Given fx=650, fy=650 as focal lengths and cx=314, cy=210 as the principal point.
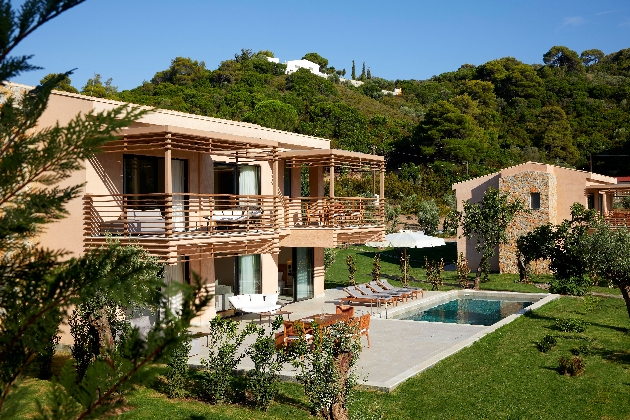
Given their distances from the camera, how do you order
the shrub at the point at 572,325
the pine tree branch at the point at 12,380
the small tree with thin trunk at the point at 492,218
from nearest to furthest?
1. the pine tree branch at the point at 12,380
2. the shrub at the point at 572,325
3. the small tree with thin trunk at the point at 492,218

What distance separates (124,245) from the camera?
14.1 metres

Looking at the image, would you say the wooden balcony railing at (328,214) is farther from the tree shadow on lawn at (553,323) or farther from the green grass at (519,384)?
the green grass at (519,384)

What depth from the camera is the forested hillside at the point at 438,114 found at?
57.3 m

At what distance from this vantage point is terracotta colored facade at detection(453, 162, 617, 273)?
97.7ft

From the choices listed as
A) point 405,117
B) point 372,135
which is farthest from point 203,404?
point 405,117

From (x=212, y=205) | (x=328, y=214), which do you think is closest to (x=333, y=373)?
(x=212, y=205)

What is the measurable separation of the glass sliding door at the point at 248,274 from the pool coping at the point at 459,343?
4.19m

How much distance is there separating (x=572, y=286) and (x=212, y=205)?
14368mm

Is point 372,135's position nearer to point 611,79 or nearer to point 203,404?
point 611,79

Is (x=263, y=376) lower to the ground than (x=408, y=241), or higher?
lower

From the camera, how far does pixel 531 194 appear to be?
99.1 ft

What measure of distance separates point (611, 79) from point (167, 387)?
252 ft

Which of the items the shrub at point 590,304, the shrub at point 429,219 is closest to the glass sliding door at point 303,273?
the shrub at point 590,304

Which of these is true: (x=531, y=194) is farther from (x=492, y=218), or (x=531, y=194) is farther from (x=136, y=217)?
(x=136, y=217)
